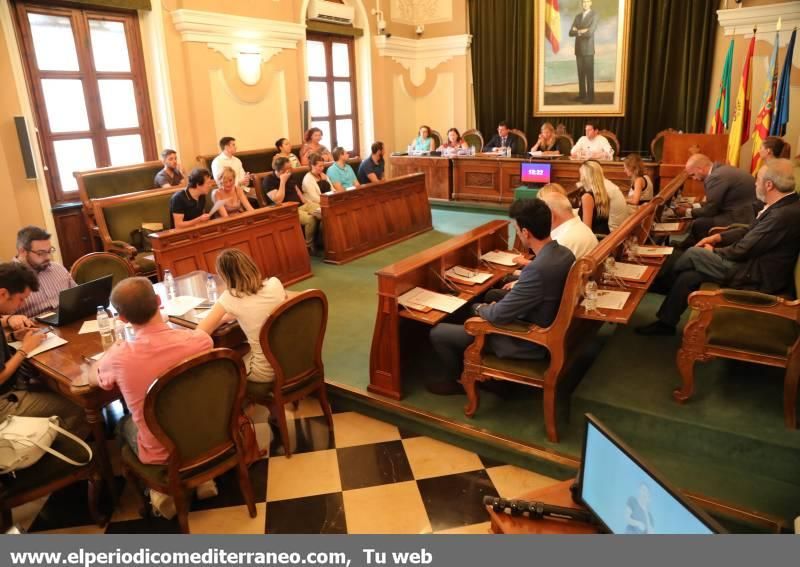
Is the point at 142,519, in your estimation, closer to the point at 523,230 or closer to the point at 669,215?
the point at 523,230

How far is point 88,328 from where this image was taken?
3.18m

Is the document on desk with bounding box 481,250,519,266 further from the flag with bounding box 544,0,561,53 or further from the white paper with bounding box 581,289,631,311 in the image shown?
the flag with bounding box 544,0,561,53

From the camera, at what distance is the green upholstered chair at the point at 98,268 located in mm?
3814

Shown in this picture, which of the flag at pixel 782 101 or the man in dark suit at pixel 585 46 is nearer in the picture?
the flag at pixel 782 101

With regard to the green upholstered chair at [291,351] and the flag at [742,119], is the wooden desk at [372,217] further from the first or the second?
the flag at [742,119]

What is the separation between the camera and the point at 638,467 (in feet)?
4.85

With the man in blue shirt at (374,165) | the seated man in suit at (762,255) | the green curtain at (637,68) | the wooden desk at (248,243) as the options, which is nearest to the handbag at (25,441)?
the wooden desk at (248,243)

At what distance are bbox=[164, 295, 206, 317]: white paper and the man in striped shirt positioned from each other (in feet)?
2.34

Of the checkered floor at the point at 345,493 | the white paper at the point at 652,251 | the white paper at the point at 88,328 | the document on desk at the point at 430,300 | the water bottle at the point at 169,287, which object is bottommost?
the checkered floor at the point at 345,493

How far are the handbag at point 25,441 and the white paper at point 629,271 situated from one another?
3.19m

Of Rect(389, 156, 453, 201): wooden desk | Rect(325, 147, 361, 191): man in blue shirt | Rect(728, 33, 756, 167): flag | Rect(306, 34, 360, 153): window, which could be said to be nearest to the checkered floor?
Rect(325, 147, 361, 191): man in blue shirt

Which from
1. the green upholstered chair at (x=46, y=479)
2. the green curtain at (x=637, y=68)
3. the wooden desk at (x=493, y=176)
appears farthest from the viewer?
the green curtain at (x=637, y=68)

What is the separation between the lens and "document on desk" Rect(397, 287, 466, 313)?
3.42 meters

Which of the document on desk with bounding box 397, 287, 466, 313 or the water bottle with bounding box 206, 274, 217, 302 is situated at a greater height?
the water bottle with bounding box 206, 274, 217, 302
